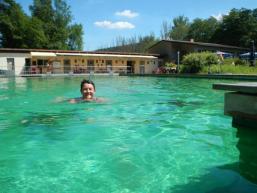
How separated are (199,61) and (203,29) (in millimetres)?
38391

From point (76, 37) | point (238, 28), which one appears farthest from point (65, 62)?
point (238, 28)

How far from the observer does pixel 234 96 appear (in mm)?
3023

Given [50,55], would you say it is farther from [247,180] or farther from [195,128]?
[247,180]

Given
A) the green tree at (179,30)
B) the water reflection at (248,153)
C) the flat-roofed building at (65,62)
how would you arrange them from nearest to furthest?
1. the water reflection at (248,153)
2. the flat-roofed building at (65,62)
3. the green tree at (179,30)

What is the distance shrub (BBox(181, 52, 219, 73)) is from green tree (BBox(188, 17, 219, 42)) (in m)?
34.5

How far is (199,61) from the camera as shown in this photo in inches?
1141

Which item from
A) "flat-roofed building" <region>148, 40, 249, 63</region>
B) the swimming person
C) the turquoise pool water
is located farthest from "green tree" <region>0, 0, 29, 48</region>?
the turquoise pool water

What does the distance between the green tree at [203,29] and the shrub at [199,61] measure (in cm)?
3446

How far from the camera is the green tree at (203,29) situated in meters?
64.1

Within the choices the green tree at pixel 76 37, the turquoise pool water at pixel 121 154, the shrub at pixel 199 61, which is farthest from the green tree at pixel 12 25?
the turquoise pool water at pixel 121 154

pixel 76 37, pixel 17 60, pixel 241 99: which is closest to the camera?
pixel 241 99

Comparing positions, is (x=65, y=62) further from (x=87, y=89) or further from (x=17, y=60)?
(x=87, y=89)

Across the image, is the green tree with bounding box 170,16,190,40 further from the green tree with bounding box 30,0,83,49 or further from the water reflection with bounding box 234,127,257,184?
the water reflection with bounding box 234,127,257,184

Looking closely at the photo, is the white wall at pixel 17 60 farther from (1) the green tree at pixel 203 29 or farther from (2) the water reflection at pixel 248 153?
(1) the green tree at pixel 203 29
